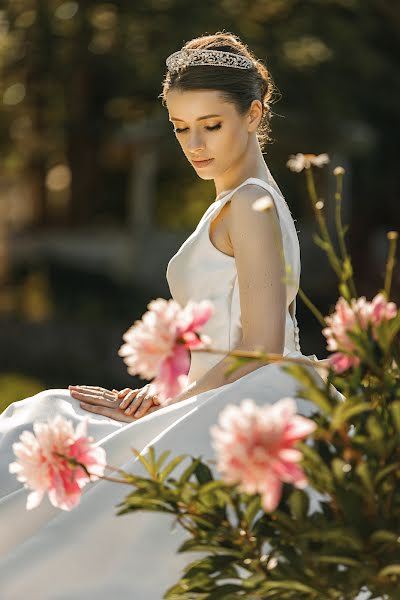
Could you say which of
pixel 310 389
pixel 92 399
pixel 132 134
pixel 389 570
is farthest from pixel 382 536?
pixel 132 134

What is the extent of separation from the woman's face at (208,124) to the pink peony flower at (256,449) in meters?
1.82

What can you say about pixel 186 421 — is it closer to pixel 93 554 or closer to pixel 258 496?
pixel 93 554

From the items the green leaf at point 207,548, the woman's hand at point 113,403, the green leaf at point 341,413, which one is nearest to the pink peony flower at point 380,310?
the green leaf at point 341,413

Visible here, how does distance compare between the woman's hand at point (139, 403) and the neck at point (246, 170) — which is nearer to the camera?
the woman's hand at point (139, 403)

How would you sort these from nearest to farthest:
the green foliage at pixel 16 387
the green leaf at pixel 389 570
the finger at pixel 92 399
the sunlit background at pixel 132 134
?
the green leaf at pixel 389 570 < the finger at pixel 92 399 < the green foliage at pixel 16 387 < the sunlit background at pixel 132 134

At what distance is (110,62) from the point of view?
1773cm

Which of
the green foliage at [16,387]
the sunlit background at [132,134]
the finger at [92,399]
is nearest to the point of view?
the finger at [92,399]

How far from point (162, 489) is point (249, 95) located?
186cm

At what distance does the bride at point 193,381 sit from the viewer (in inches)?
118

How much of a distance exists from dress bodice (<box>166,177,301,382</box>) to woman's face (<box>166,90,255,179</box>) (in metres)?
0.14

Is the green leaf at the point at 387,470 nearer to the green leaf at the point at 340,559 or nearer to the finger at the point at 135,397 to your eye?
the green leaf at the point at 340,559

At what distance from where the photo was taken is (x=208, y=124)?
11.7 feet

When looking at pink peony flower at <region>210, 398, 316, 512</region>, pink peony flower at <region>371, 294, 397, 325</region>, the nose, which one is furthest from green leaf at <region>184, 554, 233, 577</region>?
the nose

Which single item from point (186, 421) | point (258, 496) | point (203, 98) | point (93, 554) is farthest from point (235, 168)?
point (258, 496)
